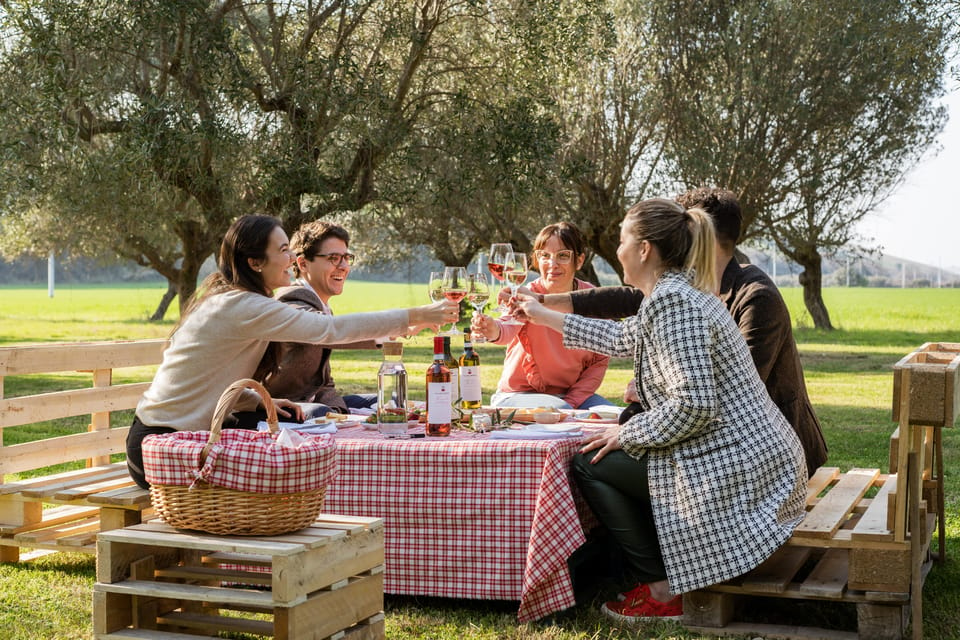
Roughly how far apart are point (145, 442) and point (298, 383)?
7.03 feet

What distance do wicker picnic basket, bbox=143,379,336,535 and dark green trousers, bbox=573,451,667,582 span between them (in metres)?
1.18

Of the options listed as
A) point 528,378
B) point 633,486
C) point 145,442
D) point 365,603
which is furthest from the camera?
point 528,378

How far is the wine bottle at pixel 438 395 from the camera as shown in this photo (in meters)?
4.36

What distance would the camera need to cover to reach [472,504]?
4250mm

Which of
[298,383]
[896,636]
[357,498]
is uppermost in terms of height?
[298,383]

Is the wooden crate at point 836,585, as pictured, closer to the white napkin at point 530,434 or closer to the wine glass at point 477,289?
the white napkin at point 530,434

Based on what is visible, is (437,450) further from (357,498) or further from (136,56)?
(136,56)

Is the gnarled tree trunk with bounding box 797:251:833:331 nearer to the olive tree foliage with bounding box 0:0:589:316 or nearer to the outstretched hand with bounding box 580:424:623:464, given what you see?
the olive tree foliage with bounding box 0:0:589:316

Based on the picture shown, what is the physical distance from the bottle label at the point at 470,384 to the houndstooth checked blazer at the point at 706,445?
0.99 meters

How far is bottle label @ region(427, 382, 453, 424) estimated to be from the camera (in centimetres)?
440

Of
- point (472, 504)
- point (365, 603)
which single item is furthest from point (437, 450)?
point (365, 603)

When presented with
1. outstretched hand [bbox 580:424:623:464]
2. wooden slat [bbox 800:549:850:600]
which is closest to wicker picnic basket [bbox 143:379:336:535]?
outstretched hand [bbox 580:424:623:464]

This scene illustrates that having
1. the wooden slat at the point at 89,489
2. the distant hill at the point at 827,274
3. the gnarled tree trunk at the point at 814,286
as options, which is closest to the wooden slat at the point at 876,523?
the wooden slat at the point at 89,489

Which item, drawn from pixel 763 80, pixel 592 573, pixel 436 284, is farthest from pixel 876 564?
pixel 763 80
